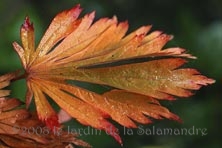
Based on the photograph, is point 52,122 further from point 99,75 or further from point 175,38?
point 175,38

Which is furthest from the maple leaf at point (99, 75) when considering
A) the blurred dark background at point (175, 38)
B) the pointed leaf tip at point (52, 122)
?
the blurred dark background at point (175, 38)

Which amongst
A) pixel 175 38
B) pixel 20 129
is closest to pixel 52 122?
pixel 20 129

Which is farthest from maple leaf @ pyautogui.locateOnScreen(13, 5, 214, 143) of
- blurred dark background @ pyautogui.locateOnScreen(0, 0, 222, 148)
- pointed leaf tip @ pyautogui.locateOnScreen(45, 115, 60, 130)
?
blurred dark background @ pyautogui.locateOnScreen(0, 0, 222, 148)

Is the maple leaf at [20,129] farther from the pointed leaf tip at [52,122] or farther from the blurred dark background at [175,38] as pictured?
the blurred dark background at [175,38]

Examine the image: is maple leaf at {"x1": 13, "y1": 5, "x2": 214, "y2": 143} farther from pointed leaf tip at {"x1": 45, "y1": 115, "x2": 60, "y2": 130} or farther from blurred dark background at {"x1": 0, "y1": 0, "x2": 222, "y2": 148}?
blurred dark background at {"x1": 0, "y1": 0, "x2": 222, "y2": 148}

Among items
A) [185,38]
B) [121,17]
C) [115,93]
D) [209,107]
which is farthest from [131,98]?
[121,17]
